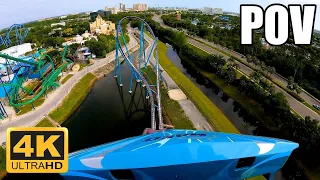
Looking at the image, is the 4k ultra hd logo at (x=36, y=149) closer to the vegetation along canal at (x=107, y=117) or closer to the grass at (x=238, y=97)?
the vegetation along canal at (x=107, y=117)

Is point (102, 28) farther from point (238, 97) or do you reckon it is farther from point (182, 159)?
point (182, 159)

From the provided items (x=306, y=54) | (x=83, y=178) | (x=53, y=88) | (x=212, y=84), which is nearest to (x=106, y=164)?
(x=83, y=178)

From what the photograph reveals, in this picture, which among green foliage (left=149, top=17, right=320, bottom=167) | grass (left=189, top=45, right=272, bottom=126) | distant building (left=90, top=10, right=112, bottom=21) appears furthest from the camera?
distant building (left=90, top=10, right=112, bottom=21)

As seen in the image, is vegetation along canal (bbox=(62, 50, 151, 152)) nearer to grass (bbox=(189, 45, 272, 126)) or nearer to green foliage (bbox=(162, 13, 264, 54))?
grass (bbox=(189, 45, 272, 126))

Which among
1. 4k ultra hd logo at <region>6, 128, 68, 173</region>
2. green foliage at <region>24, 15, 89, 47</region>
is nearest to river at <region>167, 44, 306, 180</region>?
4k ultra hd logo at <region>6, 128, 68, 173</region>

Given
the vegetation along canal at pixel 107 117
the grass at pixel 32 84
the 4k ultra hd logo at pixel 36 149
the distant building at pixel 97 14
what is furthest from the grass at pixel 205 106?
the distant building at pixel 97 14

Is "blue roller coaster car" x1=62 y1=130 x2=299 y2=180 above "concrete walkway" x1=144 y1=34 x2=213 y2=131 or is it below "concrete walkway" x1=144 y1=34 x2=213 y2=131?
above

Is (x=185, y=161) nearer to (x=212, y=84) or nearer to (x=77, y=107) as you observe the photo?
(x=77, y=107)
